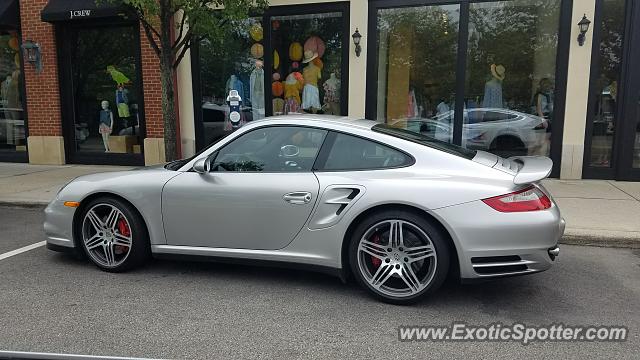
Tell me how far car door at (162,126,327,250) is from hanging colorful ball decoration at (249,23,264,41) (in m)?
6.75

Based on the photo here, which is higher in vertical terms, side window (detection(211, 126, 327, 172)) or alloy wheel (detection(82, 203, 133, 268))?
side window (detection(211, 126, 327, 172))

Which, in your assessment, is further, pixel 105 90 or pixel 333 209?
pixel 105 90

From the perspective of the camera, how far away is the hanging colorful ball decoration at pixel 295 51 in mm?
10492

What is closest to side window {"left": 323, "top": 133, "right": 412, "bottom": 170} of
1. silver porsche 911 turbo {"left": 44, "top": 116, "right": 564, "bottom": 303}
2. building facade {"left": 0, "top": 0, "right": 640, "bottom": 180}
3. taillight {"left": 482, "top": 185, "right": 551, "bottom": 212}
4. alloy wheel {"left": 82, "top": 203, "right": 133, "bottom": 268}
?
silver porsche 911 turbo {"left": 44, "top": 116, "right": 564, "bottom": 303}

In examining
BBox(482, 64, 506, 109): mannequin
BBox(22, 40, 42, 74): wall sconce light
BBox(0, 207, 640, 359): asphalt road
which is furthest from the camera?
BBox(22, 40, 42, 74): wall sconce light

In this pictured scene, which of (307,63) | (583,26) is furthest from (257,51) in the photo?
(583,26)

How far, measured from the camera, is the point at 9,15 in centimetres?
1106

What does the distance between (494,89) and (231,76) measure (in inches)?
213

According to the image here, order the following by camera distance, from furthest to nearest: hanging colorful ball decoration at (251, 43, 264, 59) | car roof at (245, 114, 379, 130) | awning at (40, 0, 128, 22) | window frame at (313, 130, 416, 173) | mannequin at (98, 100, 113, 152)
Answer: mannequin at (98, 100, 113, 152), hanging colorful ball decoration at (251, 43, 264, 59), awning at (40, 0, 128, 22), car roof at (245, 114, 379, 130), window frame at (313, 130, 416, 173)

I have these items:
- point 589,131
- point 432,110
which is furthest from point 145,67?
point 589,131

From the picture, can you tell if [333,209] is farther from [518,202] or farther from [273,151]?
[518,202]

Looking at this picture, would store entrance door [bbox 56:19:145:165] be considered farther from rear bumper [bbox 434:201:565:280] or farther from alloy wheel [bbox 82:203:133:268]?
rear bumper [bbox 434:201:565:280]

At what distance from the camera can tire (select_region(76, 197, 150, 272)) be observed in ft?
14.8

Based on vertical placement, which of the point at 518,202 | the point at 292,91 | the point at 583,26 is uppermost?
the point at 583,26
